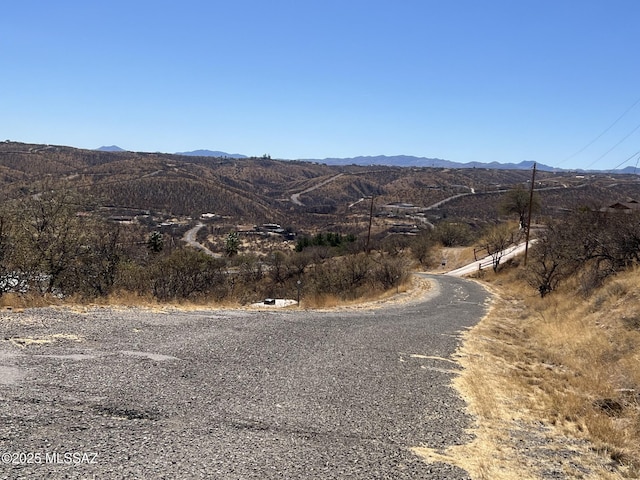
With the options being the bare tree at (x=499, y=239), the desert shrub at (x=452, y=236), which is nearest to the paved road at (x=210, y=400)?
the bare tree at (x=499, y=239)

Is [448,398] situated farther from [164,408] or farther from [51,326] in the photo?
[51,326]

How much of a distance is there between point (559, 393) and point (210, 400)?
259 inches

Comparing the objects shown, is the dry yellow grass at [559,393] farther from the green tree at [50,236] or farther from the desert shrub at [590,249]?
the green tree at [50,236]

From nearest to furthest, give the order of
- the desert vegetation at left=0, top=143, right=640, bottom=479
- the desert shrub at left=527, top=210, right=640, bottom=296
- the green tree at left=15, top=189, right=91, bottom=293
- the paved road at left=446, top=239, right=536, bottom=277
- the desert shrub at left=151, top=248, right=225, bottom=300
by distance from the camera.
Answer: the desert vegetation at left=0, top=143, right=640, bottom=479, the green tree at left=15, top=189, right=91, bottom=293, the desert shrub at left=527, top=210, right=640, bottom=296, the desert shrub at left=151, top=248, right=225, bottom=300, the paved road at left=446, top=239, right=536, bottom=277

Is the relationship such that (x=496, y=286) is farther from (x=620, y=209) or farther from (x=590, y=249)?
(x=590, y=249)

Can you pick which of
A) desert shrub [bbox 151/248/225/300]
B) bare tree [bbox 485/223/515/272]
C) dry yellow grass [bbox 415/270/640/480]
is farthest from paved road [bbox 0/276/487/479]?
bare tree [bbox 485/223/515/272]

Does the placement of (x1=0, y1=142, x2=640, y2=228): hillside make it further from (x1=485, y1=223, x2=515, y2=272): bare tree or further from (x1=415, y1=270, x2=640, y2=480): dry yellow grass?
(x1=415, y1=270, x2=640, y2=480): dry yellow grass

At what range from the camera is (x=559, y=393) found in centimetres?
952

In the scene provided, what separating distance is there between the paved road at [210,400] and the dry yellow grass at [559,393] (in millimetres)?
537

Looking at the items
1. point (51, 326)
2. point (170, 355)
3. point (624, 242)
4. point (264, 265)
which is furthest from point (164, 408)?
point (264, 265)

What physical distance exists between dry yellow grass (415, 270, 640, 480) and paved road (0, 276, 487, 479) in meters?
0.54

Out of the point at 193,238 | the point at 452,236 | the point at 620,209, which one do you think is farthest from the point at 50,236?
the point at 193,238

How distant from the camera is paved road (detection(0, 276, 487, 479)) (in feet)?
16.6

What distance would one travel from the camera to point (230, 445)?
5.49 meters
